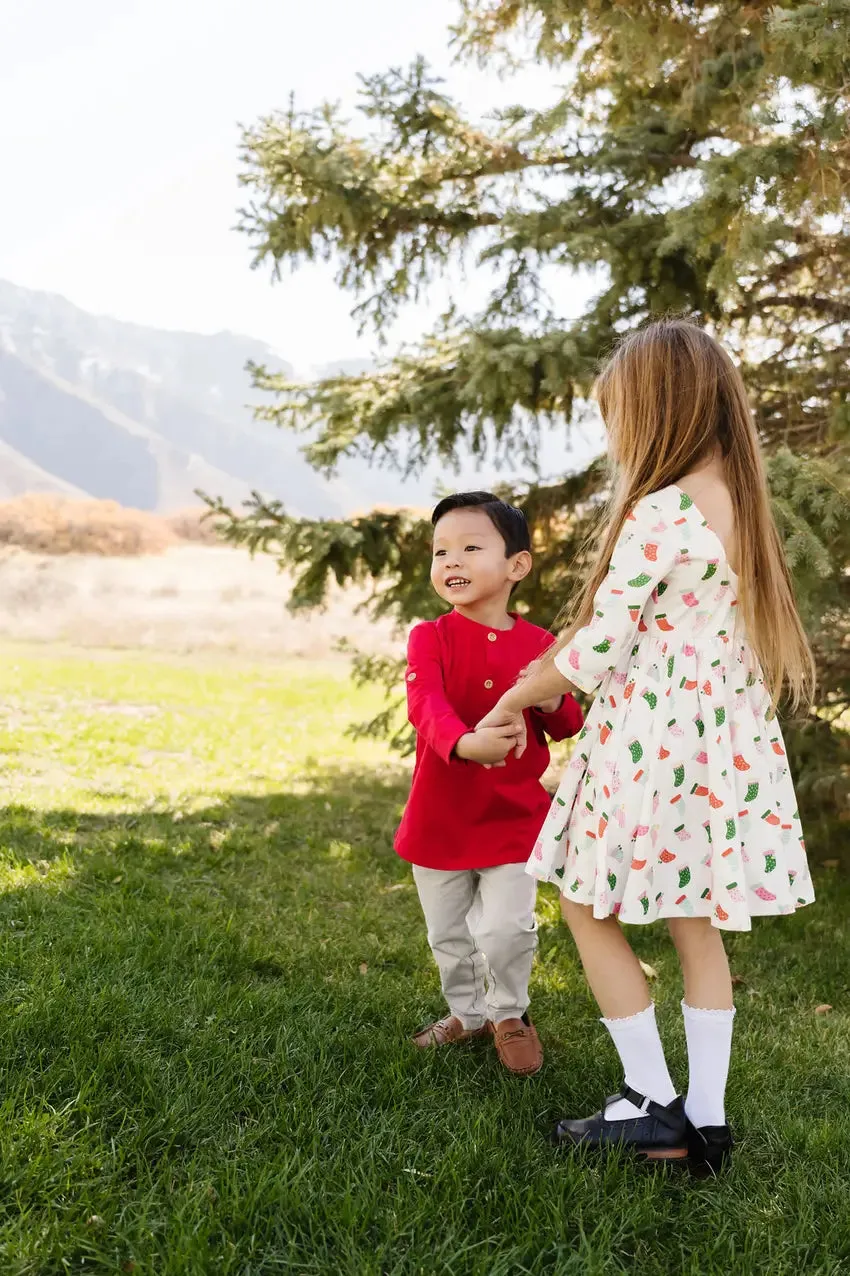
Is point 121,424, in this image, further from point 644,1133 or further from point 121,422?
point 644,1133

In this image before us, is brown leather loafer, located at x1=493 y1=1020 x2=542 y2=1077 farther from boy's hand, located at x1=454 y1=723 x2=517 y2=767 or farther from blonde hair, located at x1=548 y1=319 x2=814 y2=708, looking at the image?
blonde hair, located at x1=548 y1=319 x2=814 y2=708

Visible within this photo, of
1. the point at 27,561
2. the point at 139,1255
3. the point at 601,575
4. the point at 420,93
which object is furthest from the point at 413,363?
the point at 27,561

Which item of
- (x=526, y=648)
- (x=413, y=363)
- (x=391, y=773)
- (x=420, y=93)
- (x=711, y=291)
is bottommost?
(x=391, y=773)

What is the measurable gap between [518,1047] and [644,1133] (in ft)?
1.91

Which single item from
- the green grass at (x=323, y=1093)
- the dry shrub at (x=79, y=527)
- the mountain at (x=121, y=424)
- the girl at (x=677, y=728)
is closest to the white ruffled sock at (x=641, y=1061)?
the girl at (x=677, y=728)

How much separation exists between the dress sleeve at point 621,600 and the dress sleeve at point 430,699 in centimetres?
44

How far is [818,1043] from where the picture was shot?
3252mm

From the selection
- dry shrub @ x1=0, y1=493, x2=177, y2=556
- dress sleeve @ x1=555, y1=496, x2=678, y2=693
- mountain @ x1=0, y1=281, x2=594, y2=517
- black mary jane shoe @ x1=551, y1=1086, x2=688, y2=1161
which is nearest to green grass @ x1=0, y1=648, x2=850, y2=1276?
black mary jane shoe @ x1=551, y1=1086, x2=688, y2=1161

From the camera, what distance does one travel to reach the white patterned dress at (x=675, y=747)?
224cm

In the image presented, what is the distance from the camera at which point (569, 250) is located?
5.18m

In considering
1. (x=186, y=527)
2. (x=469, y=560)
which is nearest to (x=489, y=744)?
(x=469, y=560)

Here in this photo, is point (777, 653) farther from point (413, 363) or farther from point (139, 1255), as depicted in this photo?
point (413, 363)

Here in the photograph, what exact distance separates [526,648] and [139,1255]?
5.70 feet

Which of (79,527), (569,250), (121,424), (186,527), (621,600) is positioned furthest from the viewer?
(121,424)
